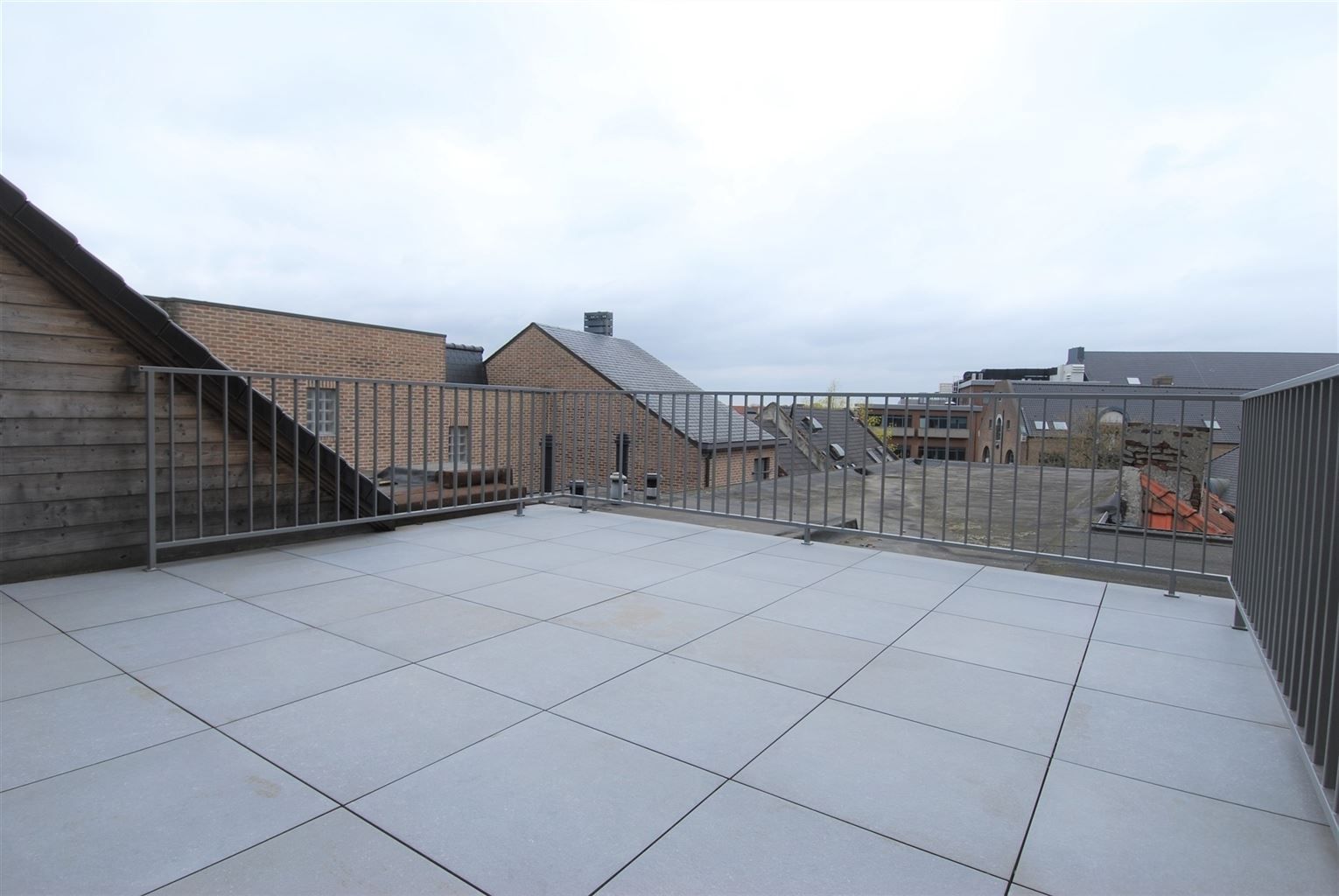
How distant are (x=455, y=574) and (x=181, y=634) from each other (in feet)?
4.49

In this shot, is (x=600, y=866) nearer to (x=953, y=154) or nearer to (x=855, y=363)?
(x=953, y=154)

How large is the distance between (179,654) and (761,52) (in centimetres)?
889

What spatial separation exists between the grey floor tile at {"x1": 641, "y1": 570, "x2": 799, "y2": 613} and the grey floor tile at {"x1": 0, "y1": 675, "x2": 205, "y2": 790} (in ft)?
6.99

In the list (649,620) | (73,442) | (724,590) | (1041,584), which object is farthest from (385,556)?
(1041,584)

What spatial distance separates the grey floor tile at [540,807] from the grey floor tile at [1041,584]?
276 centimetres

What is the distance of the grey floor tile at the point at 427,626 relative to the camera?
8.77 ft

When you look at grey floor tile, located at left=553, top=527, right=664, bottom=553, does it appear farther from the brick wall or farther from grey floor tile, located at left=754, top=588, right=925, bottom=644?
the brick wall

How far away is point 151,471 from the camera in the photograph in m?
3.70

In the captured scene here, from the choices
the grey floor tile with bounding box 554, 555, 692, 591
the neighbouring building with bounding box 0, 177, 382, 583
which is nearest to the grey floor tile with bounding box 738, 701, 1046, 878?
the grey floor tile with bounding box 554, 555, 692, 591

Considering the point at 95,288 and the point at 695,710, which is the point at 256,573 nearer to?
the point at 95,288

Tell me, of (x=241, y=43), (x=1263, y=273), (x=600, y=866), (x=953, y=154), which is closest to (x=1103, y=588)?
(x=600, y=866)

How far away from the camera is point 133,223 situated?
38.4ft

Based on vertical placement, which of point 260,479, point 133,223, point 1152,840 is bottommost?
point 1152,840

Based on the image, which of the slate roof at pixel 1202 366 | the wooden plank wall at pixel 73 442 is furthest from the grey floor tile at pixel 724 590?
the slate roof at pixel 1202 366
